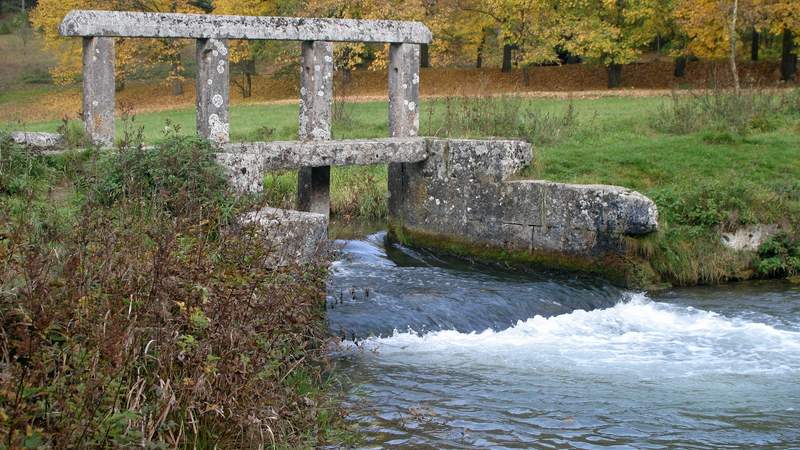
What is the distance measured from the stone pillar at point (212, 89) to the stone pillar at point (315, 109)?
116 centimetres

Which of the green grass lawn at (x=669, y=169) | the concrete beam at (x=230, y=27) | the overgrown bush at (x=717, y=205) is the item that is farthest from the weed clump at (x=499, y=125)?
the overgrown bush at (x=717, y=205)

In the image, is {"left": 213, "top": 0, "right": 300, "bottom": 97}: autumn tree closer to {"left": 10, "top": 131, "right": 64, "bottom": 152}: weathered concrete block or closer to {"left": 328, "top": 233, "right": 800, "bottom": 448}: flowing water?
{"left": 10, "top": 131, "right": 64, "bottom": 152}: weathered concrete block

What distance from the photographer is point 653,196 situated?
13.0 meters

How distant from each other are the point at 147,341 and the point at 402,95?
358 inches

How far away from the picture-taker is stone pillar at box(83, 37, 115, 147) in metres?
11.4

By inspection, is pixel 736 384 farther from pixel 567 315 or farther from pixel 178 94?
pixel 178 94

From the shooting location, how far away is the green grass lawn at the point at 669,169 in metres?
12.3

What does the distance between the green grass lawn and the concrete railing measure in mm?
899

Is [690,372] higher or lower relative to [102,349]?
lower

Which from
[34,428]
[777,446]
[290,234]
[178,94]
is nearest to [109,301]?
[34,428]

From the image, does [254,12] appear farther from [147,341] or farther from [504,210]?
[147,341]

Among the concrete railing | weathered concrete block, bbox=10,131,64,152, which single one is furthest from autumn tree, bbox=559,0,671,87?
weathered concrete block, bbox=10,131,64,152

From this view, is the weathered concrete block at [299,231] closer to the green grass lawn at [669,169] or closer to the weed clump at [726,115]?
the green grass lawn at [669,169]

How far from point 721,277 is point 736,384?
4.47m
